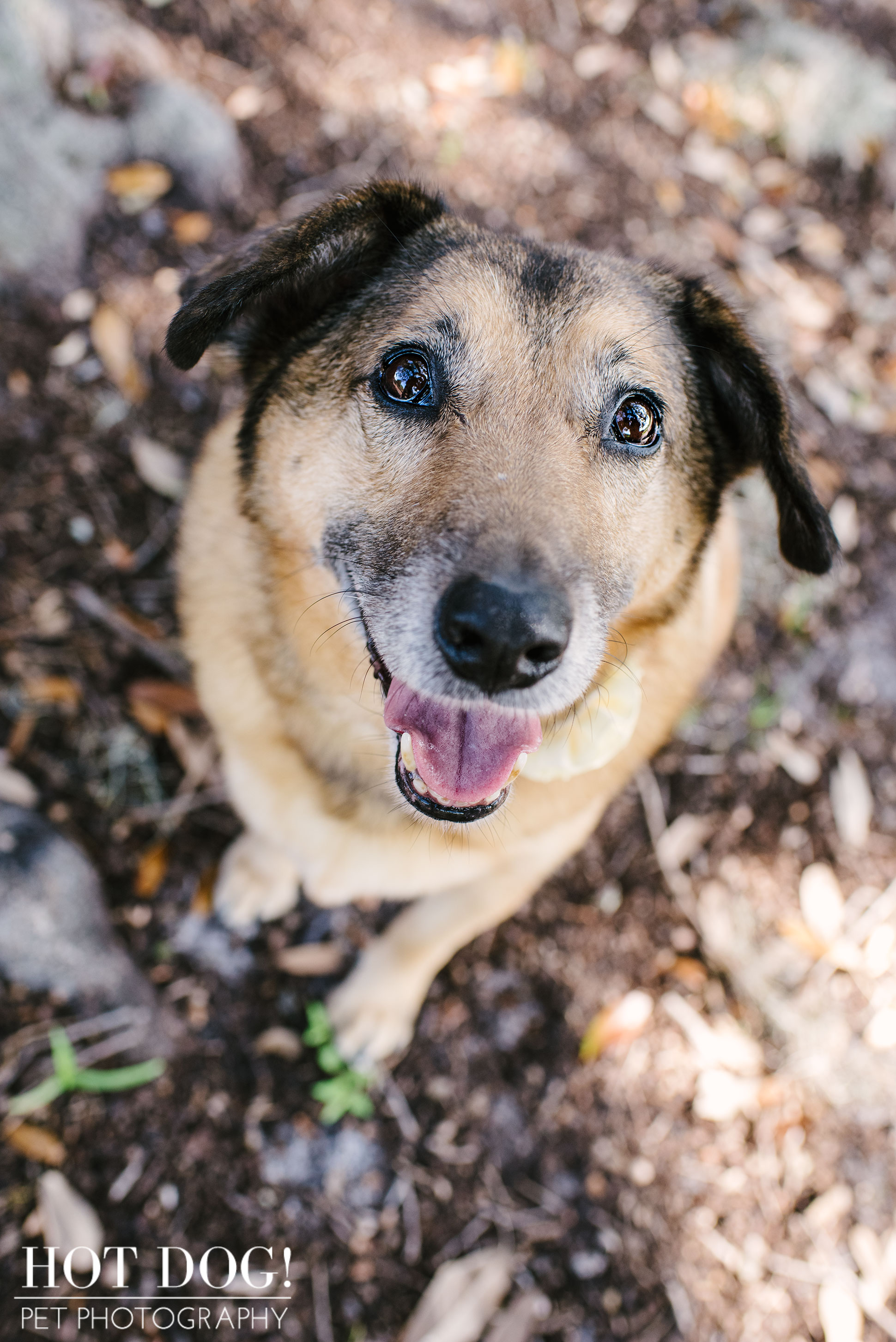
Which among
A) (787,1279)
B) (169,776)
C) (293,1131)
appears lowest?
(787,1279)

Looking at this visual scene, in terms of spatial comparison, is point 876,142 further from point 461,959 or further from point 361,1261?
point 361,1261

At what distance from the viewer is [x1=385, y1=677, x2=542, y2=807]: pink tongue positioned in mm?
1963

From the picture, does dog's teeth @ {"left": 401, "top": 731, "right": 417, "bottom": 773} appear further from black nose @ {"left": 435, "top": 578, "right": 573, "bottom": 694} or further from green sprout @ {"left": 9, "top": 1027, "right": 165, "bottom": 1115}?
green sprout @ {"left": 9, "top": 1027, "right": 165, "bottom": 1115}

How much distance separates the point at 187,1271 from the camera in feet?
8.82

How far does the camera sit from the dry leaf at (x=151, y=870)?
124 inches

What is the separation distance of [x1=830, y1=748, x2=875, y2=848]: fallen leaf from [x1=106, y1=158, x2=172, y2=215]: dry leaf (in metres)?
4.15

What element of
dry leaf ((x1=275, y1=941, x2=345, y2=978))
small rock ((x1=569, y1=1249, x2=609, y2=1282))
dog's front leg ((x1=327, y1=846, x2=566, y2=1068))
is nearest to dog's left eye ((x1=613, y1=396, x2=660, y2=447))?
dog's front leg ((x1=327, y1=846, x2=566, y2=1068))

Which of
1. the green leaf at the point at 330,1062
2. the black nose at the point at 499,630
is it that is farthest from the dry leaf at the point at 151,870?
the black nose at the point at 499,630

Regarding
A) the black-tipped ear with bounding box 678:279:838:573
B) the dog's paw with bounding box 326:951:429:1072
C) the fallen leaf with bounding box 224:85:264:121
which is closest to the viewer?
the black-tipped ear with bounding box 678:279:838:573

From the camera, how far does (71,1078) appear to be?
2.78 metres

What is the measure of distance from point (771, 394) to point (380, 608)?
1.18 meters

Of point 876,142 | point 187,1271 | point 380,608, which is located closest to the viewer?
point 380,608

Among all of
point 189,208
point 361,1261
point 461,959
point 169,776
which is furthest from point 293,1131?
point 189,208

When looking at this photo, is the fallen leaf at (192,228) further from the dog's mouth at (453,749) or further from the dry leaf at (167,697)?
the dog's mouth at (453,749)
